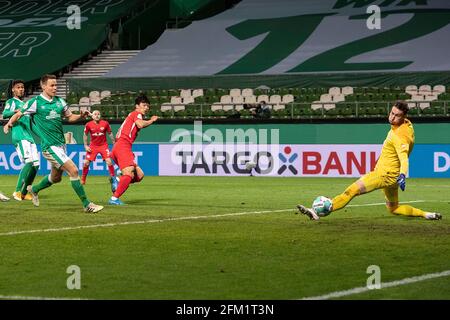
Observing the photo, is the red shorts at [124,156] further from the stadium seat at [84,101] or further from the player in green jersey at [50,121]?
the stadium seat at [84,101]

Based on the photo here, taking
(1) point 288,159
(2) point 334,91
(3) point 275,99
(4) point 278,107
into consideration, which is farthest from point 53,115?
(2) point 334,91

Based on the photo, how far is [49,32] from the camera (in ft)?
163

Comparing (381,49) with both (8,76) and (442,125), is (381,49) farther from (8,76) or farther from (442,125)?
(8,76)

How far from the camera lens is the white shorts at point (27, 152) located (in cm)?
2048

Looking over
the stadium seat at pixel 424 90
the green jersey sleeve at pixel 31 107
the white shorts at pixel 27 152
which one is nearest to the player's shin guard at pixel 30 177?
the white shorts at pixel 27 152

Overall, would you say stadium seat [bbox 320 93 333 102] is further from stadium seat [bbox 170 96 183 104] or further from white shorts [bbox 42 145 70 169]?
white shorts [bbox 42 145 70 169]

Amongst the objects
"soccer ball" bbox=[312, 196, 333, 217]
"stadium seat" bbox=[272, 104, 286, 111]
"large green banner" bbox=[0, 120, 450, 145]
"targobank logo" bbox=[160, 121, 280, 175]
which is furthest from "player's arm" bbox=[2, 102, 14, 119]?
"stadium seat" bbox=[272, 104, 286, 111]

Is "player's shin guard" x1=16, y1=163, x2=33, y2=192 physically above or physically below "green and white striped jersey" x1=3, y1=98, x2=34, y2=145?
below

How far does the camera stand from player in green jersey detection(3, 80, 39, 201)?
66.4 feet

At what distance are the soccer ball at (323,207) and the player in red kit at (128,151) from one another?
4.70 meters

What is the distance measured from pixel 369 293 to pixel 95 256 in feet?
12.2

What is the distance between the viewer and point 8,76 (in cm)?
4578

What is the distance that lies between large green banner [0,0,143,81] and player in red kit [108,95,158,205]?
90.6ft
